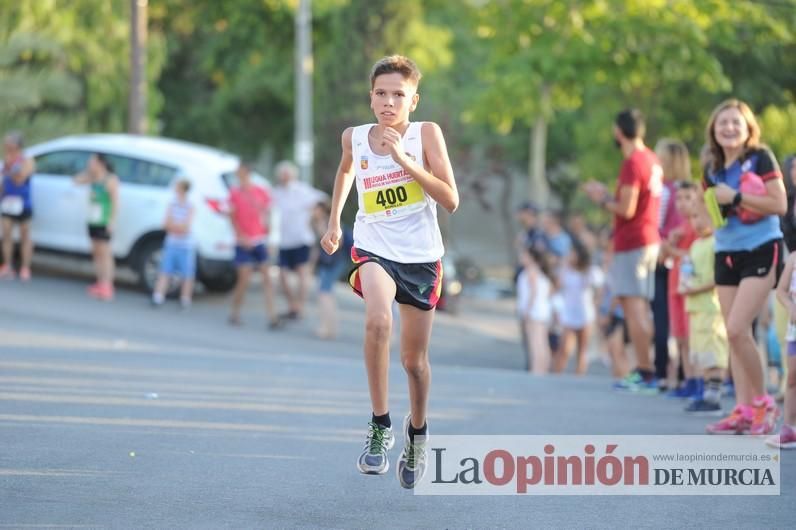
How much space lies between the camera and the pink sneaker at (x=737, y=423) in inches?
349

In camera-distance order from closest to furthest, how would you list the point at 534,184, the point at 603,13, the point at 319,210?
the point at 319,210, the point at 603,13, the point at 534,184

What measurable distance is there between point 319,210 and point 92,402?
8565mm

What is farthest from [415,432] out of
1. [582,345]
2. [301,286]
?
[301,286]

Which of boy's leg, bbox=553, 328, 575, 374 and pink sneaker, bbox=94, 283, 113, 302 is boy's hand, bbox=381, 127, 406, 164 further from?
pink sneaker, bbox=94, 283, 113, 302

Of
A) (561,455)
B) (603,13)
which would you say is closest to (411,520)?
(561,455)

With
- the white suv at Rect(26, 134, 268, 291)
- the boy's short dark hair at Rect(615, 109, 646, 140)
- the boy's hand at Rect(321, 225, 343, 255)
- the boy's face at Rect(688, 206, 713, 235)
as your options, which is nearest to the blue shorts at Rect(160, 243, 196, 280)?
the white suv at Rect(26, 134, 268, 291)

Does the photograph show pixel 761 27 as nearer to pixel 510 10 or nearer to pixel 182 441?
pixel 510 10

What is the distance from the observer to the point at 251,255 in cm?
1775

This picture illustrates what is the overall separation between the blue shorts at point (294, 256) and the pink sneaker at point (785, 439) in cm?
1046

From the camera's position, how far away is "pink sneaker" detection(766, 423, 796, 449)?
8.30 metres

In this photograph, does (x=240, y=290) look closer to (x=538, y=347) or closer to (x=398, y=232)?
(x=538, y=347)

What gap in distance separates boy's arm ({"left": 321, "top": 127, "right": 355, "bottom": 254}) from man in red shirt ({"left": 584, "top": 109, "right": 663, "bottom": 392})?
463 cm

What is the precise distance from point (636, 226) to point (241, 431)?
4.57 meters

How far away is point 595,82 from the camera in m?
24.0
